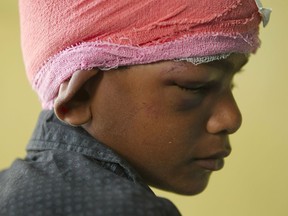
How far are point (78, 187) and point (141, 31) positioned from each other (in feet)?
0.71

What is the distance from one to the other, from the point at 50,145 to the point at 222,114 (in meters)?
0.25

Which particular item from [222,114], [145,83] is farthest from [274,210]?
[145,83]

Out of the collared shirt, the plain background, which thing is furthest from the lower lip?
the plain background

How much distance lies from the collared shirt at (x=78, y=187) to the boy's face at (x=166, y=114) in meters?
0.04

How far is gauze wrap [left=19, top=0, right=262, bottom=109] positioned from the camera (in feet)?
1.75

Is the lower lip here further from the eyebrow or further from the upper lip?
the eyebrow

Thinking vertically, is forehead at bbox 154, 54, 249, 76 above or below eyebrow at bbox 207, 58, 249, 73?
below

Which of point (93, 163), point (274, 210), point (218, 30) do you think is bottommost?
point (274, 210)

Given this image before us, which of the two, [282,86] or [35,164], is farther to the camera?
[282,86]

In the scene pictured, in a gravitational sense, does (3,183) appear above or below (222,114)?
below

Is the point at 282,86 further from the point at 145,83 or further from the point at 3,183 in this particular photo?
the point at 3,183

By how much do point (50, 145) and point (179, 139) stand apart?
183 millimetres

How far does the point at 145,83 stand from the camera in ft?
1.78

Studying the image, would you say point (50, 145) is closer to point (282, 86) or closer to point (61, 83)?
point (61, 83)
